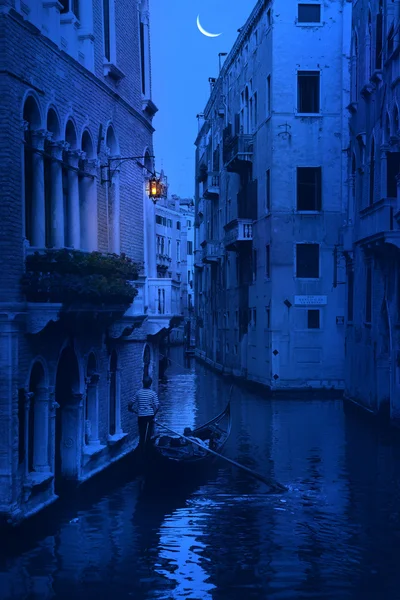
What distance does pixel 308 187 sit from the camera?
2859cm

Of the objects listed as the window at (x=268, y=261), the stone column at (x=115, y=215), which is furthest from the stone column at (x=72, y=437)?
the window at (x=268, y=261)

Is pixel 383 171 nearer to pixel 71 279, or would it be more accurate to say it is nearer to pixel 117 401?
pixel 117 401

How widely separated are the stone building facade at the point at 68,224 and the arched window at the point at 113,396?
2 cm

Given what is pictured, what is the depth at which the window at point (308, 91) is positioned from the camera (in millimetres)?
28641

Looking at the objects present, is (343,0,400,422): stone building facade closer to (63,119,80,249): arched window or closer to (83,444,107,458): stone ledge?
(63,119,80,249): arched window

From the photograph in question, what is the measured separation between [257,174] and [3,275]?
72.2 ft

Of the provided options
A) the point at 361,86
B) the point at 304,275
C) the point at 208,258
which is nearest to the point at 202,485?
the point at 361,86

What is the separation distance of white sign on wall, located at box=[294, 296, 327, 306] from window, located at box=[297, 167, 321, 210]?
2587 mm

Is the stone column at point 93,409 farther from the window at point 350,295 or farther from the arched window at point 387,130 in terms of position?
the window at point 350,295

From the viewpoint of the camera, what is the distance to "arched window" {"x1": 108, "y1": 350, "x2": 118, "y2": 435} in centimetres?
1495

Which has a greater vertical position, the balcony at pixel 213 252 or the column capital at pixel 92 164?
the balcony at pixel 213 252

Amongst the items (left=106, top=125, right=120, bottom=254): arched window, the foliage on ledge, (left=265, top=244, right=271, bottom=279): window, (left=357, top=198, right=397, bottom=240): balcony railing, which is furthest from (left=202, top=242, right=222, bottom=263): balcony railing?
the foliage on ledge

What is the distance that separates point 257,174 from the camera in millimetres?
31391

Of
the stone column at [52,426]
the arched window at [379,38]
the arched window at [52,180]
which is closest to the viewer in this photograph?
the stone column at [52,426]
